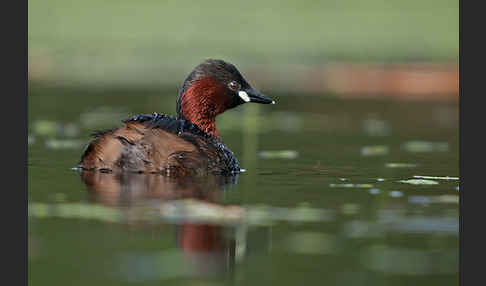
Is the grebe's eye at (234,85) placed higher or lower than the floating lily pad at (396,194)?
higher

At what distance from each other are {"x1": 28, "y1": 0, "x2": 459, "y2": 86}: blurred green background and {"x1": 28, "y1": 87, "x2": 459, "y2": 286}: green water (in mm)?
9505

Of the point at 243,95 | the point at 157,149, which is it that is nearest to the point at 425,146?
the point at 243,95

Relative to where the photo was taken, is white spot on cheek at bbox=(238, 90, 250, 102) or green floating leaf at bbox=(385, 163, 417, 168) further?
white spot on cheek at bbox=(238, 90, 250, 102)

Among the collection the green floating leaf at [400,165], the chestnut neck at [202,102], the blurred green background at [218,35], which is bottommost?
the green floating leaf at [400,165]

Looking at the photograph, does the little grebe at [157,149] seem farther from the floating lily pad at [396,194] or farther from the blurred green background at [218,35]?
the blurred green background at [218,35]

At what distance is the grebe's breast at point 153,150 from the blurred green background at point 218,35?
11.0m

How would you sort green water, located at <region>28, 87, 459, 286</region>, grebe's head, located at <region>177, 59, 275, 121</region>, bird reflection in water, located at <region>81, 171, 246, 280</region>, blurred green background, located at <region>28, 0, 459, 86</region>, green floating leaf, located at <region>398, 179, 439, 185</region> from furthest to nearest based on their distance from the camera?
1. blurred green background, located at <region>28, 0, 459, 86</region>
2. grebe's head, located at <region>177, 59, 275, 121</region>
3. green floating leaf, located at <region>398, 179, 439, 185</region>
4. bird reflection in water, located at <region>81, 171, 246, 280</region>
5. green water, located at <region>28, 87, 459, 286</region>

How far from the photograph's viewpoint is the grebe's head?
1266cm

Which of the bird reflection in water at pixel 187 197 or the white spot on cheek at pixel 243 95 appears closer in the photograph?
the bird reflection in water at pixel 187 197

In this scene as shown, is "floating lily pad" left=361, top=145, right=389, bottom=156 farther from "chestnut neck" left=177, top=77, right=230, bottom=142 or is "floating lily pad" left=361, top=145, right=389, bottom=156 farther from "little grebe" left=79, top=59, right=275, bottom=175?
"little grebe" left=79, top=59, right=275, bottom=175

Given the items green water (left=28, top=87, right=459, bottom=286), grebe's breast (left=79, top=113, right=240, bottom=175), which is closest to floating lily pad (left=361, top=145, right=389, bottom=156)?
green water (left=28, top=87, right=459, bottom=286)

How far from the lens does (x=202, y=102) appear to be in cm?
1273

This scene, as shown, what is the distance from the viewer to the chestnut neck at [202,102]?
41.6 ft

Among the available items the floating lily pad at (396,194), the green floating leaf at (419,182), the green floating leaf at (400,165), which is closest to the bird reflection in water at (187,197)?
the floating lily pad at (396,194)
